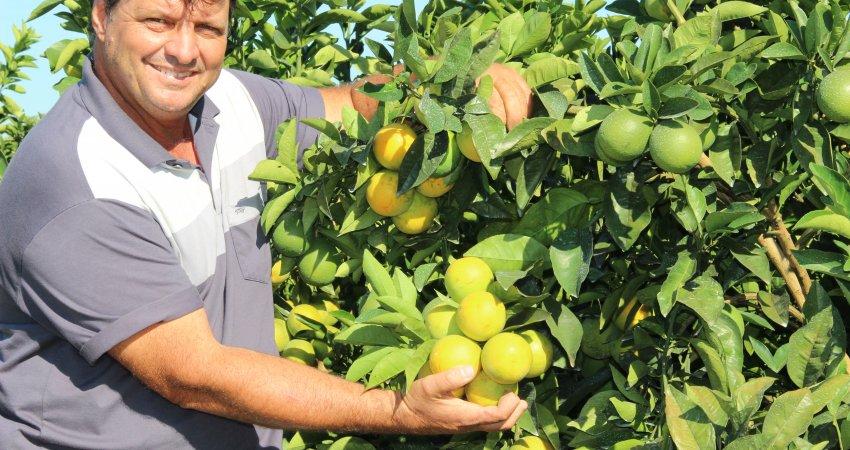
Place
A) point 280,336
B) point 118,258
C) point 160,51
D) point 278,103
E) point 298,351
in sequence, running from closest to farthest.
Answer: point 118,258 → point 160,51 → point 298,351 → point 280,336 → point 278,103

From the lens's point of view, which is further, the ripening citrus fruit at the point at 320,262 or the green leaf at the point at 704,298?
the ripening citrus fruit at the point at 320,262

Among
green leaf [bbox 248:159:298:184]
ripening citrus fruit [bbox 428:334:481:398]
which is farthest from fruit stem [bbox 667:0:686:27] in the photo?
green leaf [bbox 248:159:298:184]

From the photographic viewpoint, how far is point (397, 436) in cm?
201

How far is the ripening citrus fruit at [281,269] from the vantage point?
1993 mm

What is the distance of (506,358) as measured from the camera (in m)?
1.45

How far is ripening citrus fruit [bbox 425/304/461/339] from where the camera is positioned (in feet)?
5.10

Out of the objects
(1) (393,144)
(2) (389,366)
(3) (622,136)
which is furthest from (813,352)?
(1) (393,144)

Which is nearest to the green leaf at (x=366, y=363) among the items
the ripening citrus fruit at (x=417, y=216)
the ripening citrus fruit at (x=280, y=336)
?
the ripening citrus fruit at (x=417, y=216)

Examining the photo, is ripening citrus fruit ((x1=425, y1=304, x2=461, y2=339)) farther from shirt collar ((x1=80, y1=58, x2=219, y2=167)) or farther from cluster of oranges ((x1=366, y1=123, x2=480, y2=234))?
shirt collar ((x1=80, y1=58, x2=219, y2=167))

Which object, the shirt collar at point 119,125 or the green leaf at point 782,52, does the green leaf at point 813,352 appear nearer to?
the green leaf at point 782,52

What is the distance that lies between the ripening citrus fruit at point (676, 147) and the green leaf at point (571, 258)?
192 millimetres

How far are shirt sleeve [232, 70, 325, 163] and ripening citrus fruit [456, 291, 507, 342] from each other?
2.90 ft

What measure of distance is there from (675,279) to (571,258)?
0.16 m

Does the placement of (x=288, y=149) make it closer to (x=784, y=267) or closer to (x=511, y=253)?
(x=511, y=253)
